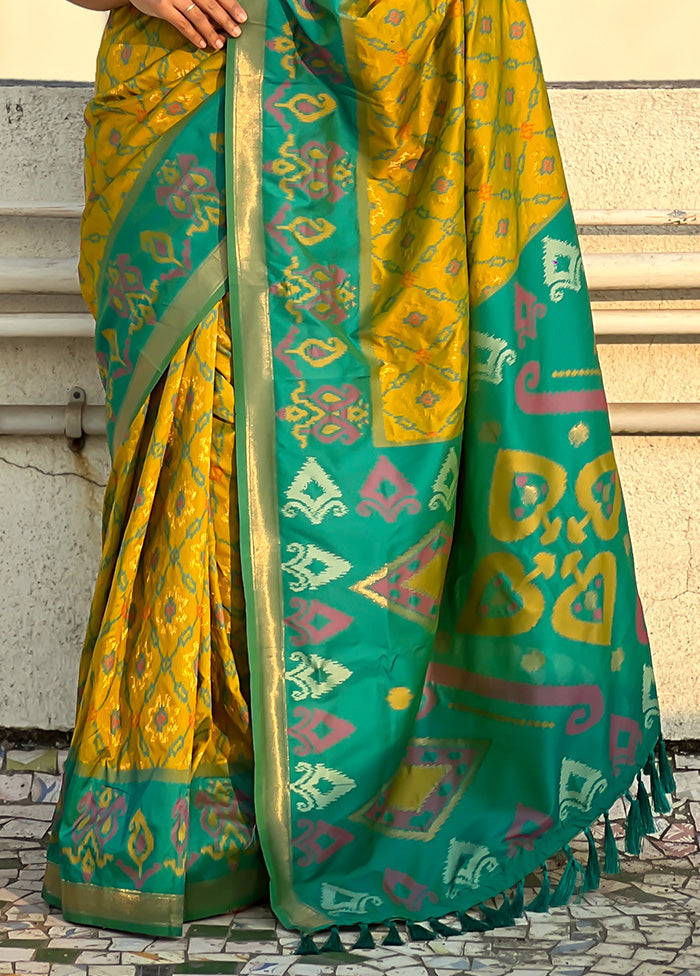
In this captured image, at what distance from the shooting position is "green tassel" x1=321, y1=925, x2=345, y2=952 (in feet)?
4.52

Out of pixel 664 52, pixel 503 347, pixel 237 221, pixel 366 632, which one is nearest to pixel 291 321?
pixel 237 221

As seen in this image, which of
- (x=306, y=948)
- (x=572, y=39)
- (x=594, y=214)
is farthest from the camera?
(x=572, y=39)

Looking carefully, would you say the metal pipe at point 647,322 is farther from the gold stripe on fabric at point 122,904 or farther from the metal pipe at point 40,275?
the gold stripe on fabric at point 122,904

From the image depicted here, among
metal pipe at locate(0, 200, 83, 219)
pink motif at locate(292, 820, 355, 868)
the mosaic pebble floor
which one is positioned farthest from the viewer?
metal pipe at locate(0, 200, 83, 219)

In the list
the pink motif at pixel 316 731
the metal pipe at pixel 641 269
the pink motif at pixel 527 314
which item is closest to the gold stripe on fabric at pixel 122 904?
the pink motif at pixel 316 731

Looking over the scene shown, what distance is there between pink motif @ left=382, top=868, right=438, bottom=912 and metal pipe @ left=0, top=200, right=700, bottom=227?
3.40 ft

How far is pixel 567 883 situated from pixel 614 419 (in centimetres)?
79

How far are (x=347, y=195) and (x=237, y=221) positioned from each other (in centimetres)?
14

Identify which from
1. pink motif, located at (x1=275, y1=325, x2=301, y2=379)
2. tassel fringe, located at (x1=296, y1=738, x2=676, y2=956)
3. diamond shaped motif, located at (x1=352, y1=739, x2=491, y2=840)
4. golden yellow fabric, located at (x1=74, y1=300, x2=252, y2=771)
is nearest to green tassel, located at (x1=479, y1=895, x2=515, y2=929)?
tassel fringe, located at (x1=296, y1=738, x2=676, y2=956)

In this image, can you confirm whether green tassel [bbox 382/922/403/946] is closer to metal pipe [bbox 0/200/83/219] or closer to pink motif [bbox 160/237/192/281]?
pink motif [bbox 160/237/192/281]

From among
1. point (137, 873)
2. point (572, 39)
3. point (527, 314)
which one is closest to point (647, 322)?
point (527, 314)

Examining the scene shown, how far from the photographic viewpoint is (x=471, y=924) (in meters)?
1.43

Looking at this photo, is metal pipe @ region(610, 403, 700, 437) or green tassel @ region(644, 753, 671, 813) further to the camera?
metal pipe @ region(610, 403, 700, 437)

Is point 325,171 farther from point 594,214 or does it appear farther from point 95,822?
point 95,822
